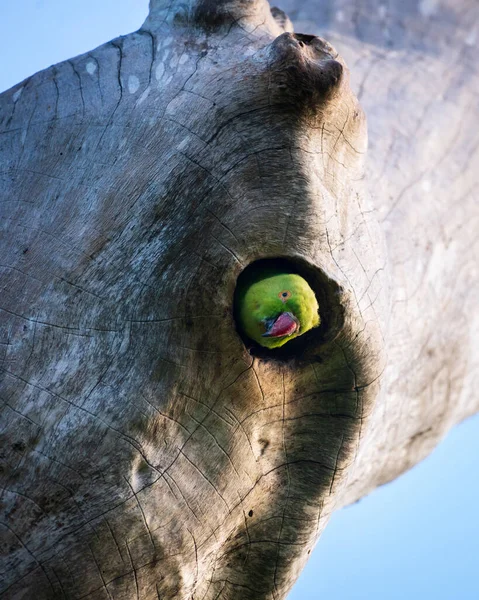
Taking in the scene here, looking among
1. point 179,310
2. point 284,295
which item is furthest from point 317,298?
point 179,310

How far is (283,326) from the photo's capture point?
1.25 m

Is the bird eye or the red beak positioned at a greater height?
the bird eye

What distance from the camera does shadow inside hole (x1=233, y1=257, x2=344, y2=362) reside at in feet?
4.41

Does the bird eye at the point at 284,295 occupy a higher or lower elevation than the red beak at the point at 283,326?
higher

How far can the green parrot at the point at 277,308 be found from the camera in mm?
1267

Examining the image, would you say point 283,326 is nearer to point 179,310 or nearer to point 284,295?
point 284,295

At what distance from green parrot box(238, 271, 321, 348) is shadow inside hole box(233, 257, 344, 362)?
0.02 meters

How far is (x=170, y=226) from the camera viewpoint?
1329mm

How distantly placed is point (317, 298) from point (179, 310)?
0.28m

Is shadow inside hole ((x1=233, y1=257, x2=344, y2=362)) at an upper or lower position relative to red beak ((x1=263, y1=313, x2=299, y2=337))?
upper

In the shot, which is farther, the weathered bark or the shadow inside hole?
the shadow inside hole

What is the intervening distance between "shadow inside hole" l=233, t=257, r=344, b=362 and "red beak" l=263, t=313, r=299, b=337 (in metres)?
0.09

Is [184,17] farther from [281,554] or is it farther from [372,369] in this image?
[281,554]

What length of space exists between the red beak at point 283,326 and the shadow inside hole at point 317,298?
0.09 m
